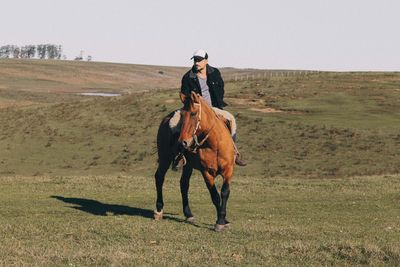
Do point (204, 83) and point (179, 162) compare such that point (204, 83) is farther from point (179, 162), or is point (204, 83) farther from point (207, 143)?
point (179, 162)

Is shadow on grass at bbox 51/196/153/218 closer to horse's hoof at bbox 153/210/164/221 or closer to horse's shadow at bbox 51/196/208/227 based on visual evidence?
horse's shadow at bbox 51/196/208/227

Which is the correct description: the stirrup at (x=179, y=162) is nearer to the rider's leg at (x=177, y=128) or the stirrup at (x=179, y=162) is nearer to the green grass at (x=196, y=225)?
the rider's leg at (x=177, y=128)

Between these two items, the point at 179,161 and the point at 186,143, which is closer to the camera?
the point at 186,143

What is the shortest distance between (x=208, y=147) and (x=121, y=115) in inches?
1612

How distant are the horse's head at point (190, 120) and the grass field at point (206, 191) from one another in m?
1.98

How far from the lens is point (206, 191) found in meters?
21.8

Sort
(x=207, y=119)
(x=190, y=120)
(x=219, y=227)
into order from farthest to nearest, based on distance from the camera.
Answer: (x=219, y=227) < (x=207, y=119) < (x=190, y=120)

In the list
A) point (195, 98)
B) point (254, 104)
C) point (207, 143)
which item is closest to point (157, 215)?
point (207, 143)

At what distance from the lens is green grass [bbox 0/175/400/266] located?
10.1 metres

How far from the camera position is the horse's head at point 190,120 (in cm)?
1234

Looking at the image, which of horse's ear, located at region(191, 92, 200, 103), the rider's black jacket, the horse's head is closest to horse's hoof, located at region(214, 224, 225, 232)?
the horse's head

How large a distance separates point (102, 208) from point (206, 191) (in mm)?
5830

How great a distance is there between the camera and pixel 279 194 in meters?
21.6

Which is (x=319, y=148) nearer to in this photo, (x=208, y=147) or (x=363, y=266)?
(x=208, y=147)
